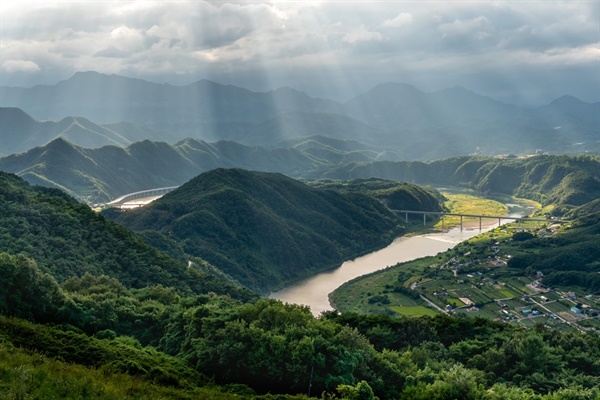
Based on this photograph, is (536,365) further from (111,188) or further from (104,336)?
(111,188)

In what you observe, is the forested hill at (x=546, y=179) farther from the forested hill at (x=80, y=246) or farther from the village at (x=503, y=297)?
the forested hill at (x=80, y=246)

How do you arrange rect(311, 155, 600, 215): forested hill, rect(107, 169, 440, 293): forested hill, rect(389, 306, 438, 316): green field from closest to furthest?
1. rect(389, 306, 438, 316): green field
2. rect(107, 169, 440, 293): forested hill
3. rect(311, 155, 600, 215): forested hill

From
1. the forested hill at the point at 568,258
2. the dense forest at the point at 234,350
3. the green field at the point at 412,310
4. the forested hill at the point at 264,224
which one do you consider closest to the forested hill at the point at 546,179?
the forested hill at the point at 568,258

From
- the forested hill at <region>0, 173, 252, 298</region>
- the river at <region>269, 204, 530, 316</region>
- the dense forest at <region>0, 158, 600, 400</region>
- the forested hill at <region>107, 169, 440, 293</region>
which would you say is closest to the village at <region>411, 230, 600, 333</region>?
the river at <region>269, 204, 530, 316</region>

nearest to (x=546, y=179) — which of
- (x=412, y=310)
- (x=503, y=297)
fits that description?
(x=503, y=297)

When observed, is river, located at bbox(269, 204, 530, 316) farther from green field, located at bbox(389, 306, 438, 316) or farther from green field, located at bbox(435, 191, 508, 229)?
green field, located at bbox(389, 306, 438, 316)

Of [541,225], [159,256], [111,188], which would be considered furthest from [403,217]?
[111,188]
